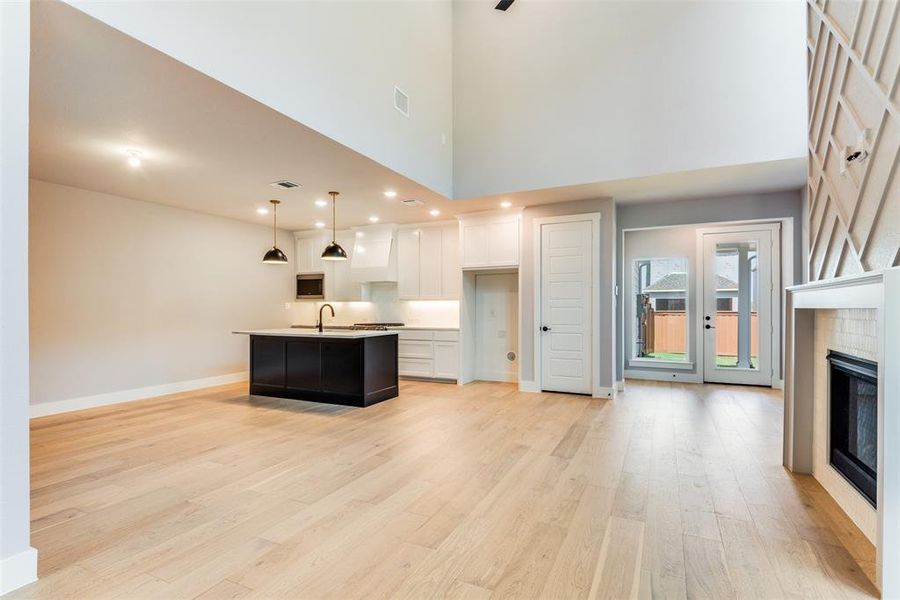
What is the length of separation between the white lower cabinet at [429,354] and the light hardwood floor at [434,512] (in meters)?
2.31

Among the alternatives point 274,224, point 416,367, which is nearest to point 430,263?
point 416,367

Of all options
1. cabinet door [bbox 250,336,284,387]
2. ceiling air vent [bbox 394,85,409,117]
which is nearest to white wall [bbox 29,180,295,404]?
cabinet door [bbox 250,336,284,387]

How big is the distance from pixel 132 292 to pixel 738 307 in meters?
8.97

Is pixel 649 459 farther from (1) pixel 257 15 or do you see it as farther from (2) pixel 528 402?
(1) pixel 257 15

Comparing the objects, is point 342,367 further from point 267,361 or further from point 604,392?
point 604,392

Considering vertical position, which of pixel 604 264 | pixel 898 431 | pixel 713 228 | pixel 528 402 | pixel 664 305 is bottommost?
pixel 528 402

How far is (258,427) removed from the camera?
4410mm

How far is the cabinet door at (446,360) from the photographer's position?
22.5 feet

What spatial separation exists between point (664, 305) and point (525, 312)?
260cm

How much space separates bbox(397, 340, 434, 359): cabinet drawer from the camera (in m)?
7.06

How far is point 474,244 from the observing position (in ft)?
22.1

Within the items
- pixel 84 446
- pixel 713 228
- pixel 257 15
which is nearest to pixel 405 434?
pixel 84 446

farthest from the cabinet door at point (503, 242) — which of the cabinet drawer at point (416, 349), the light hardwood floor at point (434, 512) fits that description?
the light hardwood floor at point (434, 512)

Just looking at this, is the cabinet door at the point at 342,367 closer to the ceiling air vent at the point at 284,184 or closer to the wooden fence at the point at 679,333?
the ceiling air vent at the point at 284,184
